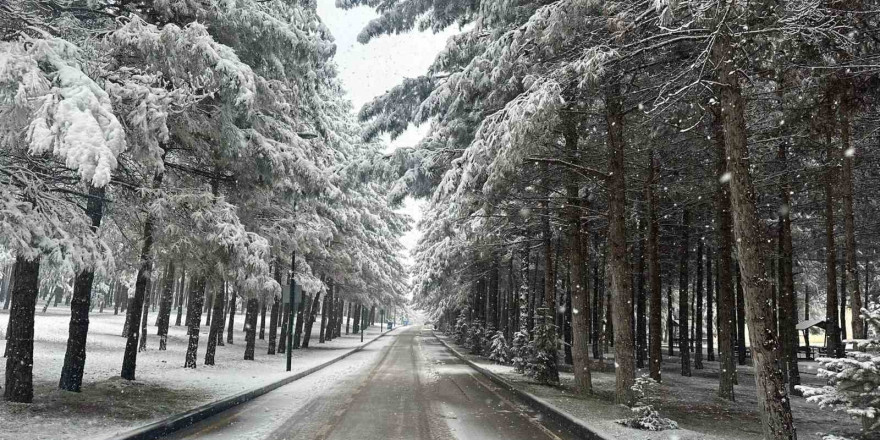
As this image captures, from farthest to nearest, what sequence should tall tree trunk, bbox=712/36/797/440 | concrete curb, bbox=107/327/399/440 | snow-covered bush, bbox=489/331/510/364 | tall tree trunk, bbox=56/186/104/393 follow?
snow-covered bush, bbox=489/331/510/364, tall tree trunk, bbox=56/186/104/393, concrete curb, bbox=107/327/399/440, tall tree trunk, bbox=712/36/797/440

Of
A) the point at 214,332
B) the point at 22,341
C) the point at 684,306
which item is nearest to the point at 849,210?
the point at 684,306

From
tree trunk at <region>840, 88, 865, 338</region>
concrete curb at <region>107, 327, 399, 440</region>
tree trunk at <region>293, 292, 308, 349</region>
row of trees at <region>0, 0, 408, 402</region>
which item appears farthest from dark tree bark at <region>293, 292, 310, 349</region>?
tree trunk at <region>840, 88, 865, 338</region>

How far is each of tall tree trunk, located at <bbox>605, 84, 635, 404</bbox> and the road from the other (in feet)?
7.20

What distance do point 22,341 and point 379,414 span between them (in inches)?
253

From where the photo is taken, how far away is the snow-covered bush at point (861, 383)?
17.6ft

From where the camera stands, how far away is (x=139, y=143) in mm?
8008

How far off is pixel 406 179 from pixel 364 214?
19125mm

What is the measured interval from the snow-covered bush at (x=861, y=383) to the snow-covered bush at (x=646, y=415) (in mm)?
3409

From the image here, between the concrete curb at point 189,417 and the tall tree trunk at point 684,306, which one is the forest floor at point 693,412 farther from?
the concrete curb at point 189,417

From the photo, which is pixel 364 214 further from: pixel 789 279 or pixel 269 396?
pixel 789 279

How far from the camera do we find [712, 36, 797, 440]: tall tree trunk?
7.14 m

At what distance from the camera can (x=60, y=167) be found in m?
8.67

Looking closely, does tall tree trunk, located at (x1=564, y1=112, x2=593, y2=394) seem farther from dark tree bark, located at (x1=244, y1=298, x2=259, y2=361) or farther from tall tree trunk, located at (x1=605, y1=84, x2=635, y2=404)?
dark tree bark, located at (x1=244, y1=298, x2=259, y2=361)

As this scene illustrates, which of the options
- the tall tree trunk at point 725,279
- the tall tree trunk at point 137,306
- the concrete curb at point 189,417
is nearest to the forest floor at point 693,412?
the tall tree trunk at point 725,279
